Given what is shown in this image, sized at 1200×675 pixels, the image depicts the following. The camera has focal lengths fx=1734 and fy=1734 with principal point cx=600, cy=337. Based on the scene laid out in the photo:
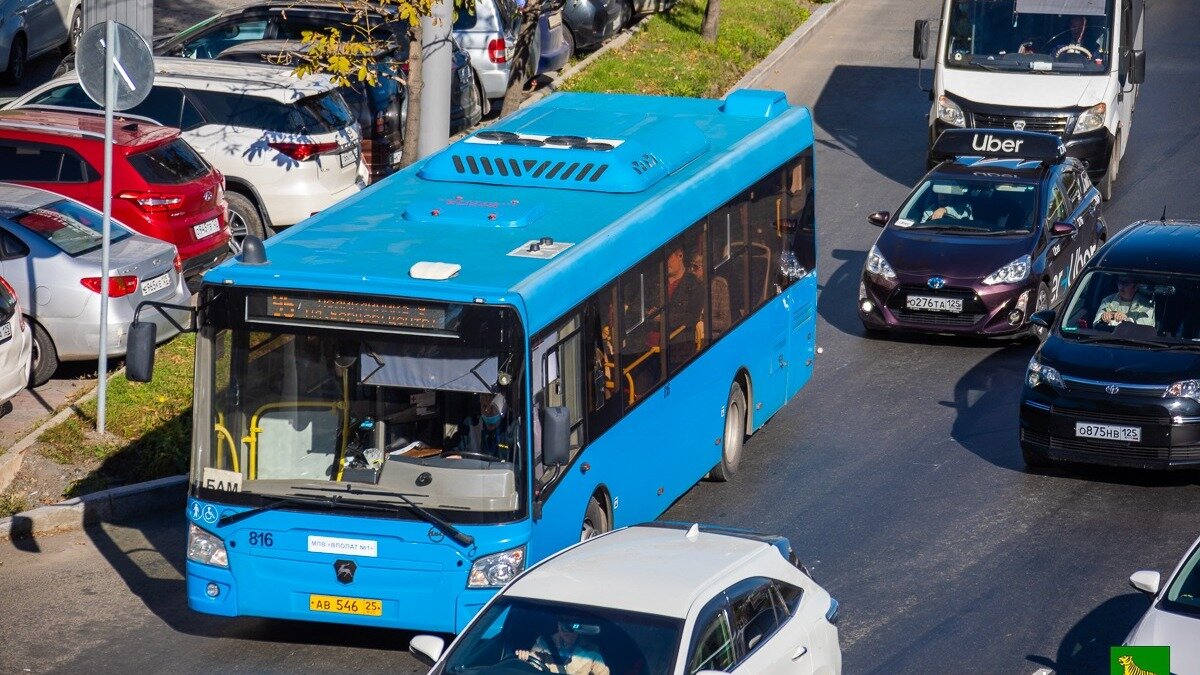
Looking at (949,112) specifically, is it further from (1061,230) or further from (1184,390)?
(1184,390)

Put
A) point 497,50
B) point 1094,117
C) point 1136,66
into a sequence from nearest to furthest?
point 1094,117 < point 1136,66 < point 497,50

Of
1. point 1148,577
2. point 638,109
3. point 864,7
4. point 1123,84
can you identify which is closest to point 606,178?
point 638,109

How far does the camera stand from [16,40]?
26.1 m

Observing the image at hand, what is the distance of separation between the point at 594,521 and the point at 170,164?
27.4ft

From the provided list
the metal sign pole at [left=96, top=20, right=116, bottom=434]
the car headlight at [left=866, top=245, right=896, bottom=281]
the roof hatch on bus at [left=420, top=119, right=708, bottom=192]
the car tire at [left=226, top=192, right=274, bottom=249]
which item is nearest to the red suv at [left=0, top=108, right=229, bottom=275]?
the car tire at [left=226, top=192, right=274, bottom=249]

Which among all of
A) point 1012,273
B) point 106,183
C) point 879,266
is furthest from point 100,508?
point 1012,273

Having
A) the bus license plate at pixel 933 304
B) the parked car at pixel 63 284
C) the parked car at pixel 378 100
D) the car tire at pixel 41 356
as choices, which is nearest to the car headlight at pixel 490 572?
the parked car at pixel 63 284

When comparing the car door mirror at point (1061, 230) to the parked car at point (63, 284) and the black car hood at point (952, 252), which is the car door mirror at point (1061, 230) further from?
the parked car at point (63, 284)

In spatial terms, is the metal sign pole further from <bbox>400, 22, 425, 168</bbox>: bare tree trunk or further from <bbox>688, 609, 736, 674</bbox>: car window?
<bbox>688, 609, 736, 674</bbox>: car window

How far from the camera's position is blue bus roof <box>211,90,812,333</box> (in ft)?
33.5

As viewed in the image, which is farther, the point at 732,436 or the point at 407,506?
the point at 732,436

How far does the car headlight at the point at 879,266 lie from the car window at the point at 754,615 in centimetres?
995

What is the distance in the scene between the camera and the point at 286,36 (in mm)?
23734

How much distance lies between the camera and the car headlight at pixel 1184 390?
534 inches
